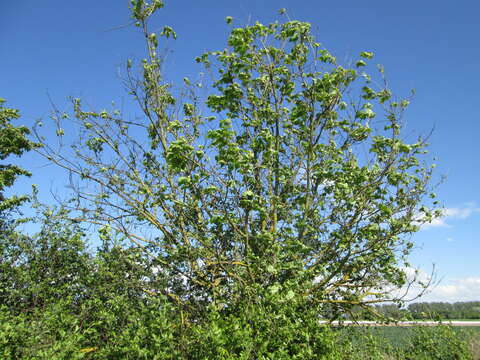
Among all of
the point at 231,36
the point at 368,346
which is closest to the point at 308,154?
the point at 231,36

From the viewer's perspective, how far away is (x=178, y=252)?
250 inches

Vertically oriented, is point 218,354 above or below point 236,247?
below

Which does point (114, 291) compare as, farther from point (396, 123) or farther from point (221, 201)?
Result: point (396, 123)

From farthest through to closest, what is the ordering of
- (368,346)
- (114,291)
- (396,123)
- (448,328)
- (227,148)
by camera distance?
(448,328)
(368,346)
(114,291)
(396,123)
(227,148)

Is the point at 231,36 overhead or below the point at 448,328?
overhead

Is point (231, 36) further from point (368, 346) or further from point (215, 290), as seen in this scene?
point (368, 346)

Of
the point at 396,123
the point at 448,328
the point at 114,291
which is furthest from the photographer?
the point at 448,328

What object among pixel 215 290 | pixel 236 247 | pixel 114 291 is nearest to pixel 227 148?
pixel 236 247

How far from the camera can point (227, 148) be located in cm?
562

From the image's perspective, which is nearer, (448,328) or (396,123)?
(396,123)

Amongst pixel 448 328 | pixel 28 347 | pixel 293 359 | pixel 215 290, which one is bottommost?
pixel 448 328

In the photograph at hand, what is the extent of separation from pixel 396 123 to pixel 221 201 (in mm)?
4036

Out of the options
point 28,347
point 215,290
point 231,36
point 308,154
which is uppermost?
point 231,36

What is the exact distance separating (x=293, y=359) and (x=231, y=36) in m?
6.39
